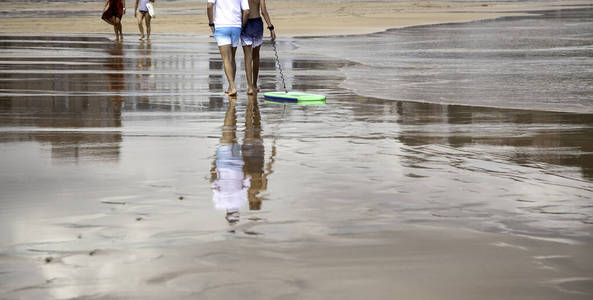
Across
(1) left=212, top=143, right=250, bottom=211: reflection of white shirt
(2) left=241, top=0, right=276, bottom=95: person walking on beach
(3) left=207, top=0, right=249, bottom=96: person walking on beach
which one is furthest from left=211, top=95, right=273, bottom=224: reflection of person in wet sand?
(2) left=241, top=0, right=276, bottom=95: person walking on beach

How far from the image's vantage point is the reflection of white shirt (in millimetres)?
6379

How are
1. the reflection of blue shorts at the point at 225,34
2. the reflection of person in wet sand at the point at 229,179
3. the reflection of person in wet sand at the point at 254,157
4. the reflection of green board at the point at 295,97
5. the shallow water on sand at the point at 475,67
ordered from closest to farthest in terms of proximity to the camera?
A: the reflection of person in wet sand at the point at 229,179, the reflection of person in wet sand at the point at 254,157, the reflection of green board at the point at 295,97, the shallow water on sand at the point at 475,67, the reflection of blue shorts at the point at 225,34

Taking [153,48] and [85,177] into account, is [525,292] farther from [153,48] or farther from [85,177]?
[153,48]

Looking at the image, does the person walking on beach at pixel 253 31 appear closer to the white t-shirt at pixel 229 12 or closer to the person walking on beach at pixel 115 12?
the white t-shirt at pixel 229 12

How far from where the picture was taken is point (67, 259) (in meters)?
4.95

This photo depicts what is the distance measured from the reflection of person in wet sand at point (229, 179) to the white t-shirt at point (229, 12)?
4456 millimetres

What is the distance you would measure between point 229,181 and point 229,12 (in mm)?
7229

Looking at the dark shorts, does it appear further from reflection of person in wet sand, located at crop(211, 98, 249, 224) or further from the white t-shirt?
reflection of person in wet sand, located at crop(211, 98, 249, 224)

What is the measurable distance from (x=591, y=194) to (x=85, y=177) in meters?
3.45

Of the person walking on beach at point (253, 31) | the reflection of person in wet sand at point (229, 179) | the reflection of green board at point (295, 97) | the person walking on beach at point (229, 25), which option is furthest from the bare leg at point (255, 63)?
the reflection of person in wet sand at point (229, 179)

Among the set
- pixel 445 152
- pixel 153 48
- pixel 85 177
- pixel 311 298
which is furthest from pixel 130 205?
pixel 153 48

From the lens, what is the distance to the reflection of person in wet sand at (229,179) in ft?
20.6

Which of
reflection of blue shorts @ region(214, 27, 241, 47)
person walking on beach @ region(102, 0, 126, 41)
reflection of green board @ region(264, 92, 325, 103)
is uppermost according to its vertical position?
person walking on beach @ region(102, 0, 126, 41)

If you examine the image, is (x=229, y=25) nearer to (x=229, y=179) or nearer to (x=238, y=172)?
(x=238, y=172)
